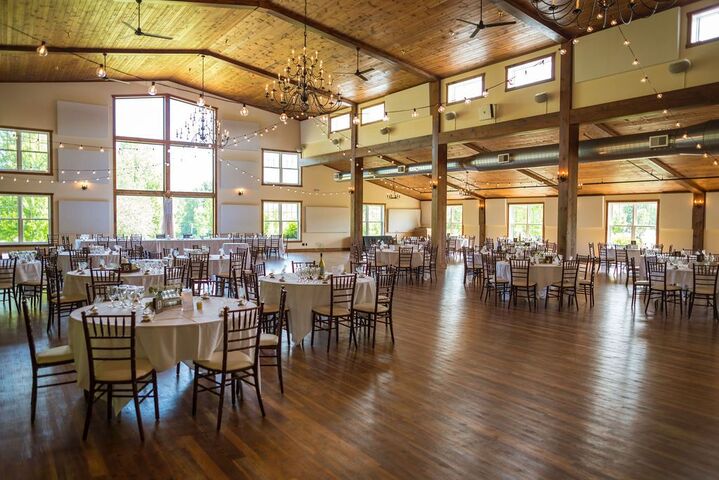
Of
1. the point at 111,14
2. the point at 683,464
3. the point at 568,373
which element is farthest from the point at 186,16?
the point at 683,464

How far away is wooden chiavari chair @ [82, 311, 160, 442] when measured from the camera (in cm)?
345

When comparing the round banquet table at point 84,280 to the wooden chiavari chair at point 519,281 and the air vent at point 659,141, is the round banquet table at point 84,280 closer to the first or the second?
the wooden chiavari chair at point 519,281

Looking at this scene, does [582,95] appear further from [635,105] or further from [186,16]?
[186,16]

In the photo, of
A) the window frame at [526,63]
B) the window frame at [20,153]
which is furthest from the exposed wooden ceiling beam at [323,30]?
the window frame at [20,153]

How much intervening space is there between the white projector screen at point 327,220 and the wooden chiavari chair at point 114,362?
18435 millimetres

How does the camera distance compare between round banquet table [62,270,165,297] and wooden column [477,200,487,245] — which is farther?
wooden column [477,200,487,245]

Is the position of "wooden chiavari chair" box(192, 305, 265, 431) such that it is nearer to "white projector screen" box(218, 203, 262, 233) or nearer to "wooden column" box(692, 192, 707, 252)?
"white projector screen" box(218, 203, 262, 233)

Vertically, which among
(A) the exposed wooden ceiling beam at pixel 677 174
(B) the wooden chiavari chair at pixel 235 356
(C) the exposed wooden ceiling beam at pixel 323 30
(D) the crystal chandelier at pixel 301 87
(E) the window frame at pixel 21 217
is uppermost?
(C) the exposed wooden ceiling beam at pixel 323 30

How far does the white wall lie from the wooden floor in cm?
1242

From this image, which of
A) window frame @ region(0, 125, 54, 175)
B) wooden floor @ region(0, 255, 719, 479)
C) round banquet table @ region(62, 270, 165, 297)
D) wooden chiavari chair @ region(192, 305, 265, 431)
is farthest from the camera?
window frame @ region(0, 125, 54, 175)

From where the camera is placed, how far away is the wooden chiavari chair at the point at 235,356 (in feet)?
12.3

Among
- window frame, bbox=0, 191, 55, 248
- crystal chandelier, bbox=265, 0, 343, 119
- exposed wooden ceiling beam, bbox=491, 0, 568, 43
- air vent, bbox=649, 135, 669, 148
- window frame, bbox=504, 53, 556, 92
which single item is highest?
exposed wooden ceiling beam, bbox=491, 0, 568, 43

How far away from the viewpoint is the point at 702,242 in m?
16.0

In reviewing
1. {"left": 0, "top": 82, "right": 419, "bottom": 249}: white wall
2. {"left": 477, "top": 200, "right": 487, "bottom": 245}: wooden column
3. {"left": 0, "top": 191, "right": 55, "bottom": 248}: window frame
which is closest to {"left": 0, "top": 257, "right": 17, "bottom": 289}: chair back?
{"left": 0, "top": 191, "right": 55, "bottom": 248}: window frame
